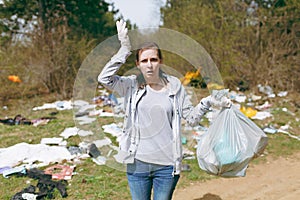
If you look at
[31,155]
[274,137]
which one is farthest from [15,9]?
[274,137]

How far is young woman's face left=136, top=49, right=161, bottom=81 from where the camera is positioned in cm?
204

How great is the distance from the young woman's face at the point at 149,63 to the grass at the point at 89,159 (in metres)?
1.24

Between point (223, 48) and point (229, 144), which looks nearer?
point (229, 144)

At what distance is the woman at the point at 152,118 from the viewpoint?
2.09 metres

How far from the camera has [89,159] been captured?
200 inches

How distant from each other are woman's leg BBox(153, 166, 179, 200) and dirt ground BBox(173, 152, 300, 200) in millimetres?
1778

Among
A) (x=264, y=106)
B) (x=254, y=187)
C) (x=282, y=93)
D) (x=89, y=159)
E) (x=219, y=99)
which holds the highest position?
(x=219, y=99)

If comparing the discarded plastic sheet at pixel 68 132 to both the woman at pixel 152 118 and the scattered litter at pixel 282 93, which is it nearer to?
the woman at pixel 152 118

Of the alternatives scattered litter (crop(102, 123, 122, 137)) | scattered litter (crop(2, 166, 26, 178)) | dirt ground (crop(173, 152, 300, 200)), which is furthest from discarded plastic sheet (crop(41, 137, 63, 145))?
dirt ground (crop(173, 152, 300, 200))

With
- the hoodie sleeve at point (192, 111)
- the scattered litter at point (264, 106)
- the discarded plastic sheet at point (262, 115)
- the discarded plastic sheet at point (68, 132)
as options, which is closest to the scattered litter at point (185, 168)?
the discarded plastic sheet at point (68, 132)

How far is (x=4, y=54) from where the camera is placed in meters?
10.6

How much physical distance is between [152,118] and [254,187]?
8.55ft

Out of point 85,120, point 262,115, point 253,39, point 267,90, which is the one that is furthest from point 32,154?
point 253,39

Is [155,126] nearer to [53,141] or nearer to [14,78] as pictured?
[53,141]
